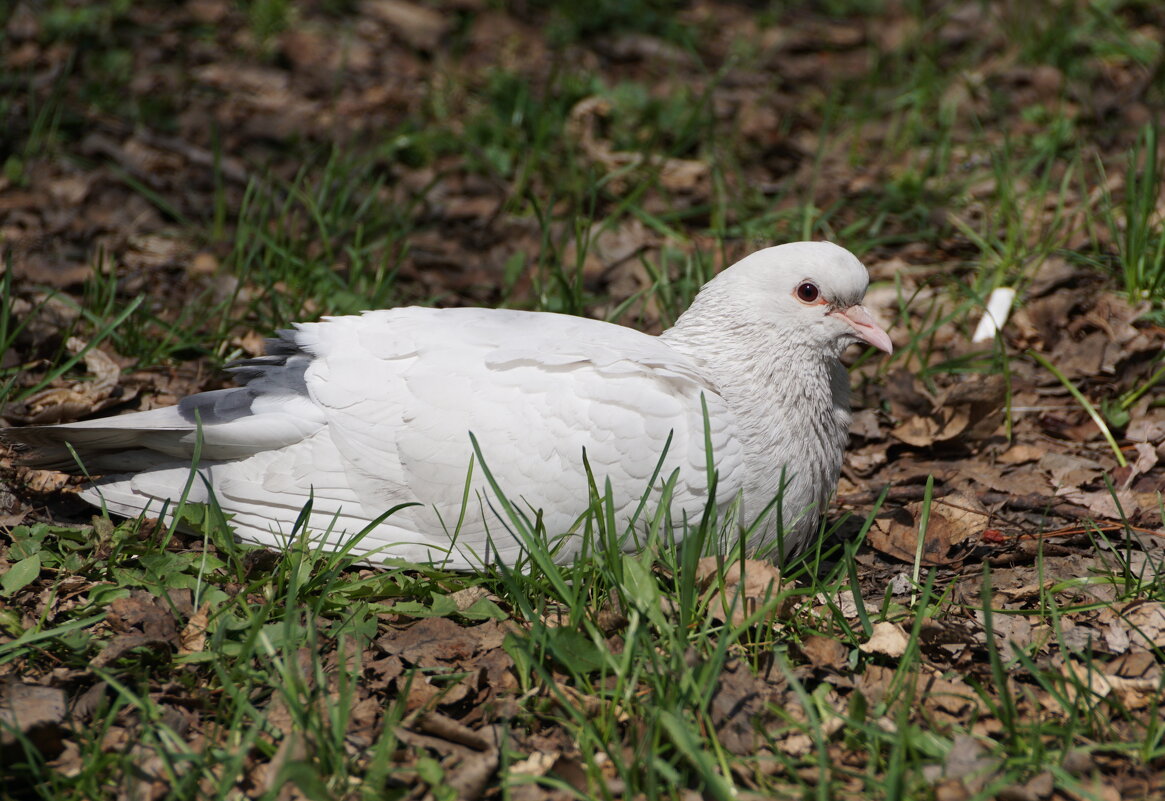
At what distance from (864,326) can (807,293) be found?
0.21 meters

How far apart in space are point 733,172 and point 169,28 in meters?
3.92

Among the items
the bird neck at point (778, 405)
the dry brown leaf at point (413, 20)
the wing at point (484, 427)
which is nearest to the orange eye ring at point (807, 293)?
the bird neck at point (778, 405)

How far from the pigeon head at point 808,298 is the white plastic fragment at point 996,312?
152 centimetres

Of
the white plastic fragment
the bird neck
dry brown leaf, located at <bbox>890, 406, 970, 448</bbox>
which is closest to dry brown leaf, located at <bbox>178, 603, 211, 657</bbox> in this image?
the bird neck

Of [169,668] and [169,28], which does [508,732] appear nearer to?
[169,668]

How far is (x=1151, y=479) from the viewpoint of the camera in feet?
12.2

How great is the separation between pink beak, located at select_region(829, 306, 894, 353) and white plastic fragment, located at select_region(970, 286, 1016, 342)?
1.49 m

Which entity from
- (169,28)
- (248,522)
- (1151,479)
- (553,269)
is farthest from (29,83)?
(1151,479)

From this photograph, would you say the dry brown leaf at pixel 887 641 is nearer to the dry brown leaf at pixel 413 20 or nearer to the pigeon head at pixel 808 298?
the pigeon head at pixel 808 298

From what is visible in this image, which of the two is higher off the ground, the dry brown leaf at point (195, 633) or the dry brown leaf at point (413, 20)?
the dry brown leaf at point (413, 20)

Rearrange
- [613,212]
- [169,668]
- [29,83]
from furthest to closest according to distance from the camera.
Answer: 1. [29,83]
2. [613,212]
3. [169,668]

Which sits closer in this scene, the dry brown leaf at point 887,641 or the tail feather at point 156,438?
the dry brown leaf at point 887,641

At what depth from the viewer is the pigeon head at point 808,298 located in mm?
3285

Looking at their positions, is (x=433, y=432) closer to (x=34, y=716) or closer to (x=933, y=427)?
(x=34, y=716)
